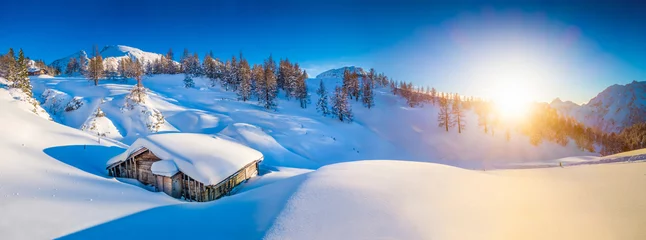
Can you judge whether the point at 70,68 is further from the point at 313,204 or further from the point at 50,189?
the point at 313,204

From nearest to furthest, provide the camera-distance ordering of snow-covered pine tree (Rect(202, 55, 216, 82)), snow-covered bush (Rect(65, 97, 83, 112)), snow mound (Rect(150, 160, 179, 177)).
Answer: snow mound (Rect(150, 160, 179, 177)), snow-covered bush (Rect(65, 97, 83, 112)), snow-covered pine tree (Rect(202, 55, 216, 82))

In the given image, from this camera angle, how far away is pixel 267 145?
116 ft

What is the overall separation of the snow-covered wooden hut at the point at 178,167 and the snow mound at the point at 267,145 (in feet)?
43.1

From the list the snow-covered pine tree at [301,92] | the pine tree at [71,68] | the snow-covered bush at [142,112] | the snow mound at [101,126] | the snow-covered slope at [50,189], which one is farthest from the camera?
the pine tree at [71,68]

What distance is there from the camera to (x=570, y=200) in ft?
32.4

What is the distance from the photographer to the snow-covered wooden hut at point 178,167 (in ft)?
49.7

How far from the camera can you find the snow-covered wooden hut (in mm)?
15139

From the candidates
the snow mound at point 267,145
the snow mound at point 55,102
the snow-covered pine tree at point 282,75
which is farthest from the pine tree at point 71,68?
the snow mound at point 267,145

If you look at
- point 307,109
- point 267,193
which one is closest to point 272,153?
point 267,193

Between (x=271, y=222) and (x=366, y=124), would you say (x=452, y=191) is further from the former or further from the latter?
(x=366, y=124)

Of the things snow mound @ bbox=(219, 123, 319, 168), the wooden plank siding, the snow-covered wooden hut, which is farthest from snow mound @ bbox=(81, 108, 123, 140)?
the snow-covered wooden hut

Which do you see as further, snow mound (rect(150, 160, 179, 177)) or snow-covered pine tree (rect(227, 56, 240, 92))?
snow-covered pine tree (rect(227, 56, 240, 92))

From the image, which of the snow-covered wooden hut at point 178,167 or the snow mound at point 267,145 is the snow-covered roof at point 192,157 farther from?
the snow mound at point 267,145

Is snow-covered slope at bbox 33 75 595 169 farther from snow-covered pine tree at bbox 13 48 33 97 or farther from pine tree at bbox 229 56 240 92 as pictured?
snow-covered pine tree at bbox 13 48 33 97
